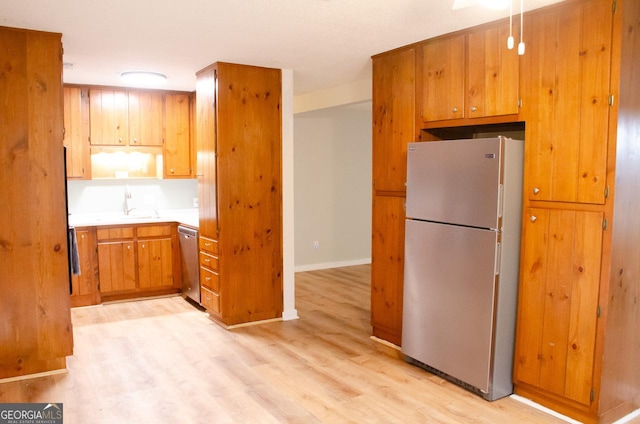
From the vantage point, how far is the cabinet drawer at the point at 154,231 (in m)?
5.34

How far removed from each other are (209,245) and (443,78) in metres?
2.57

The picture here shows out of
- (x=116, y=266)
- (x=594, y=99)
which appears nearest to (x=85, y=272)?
(x=116, y=266)

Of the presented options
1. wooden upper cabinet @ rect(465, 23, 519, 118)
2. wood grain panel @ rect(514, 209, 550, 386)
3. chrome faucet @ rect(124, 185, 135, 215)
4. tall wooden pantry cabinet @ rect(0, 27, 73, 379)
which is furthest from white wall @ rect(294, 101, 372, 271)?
wood grain panel @ rect(514, 209, 550, 386)

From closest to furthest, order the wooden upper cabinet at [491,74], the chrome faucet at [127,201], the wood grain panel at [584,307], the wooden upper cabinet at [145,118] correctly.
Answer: the wood grain panel at [584,307] → the wooden upper cabinet at [491,74] → the wooden upper cabinet at [145,118] → the chrome faucet at [127,201]

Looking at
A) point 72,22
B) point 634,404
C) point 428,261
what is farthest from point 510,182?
point 72,22

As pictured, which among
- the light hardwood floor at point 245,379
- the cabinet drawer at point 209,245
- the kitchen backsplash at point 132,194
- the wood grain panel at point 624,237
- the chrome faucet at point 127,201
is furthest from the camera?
the chrome faucet at point 127,201

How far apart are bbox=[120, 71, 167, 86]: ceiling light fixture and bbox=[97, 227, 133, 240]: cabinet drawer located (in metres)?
1.55

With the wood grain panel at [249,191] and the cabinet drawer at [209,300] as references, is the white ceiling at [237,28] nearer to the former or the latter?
the wood grain panel at [249,191]

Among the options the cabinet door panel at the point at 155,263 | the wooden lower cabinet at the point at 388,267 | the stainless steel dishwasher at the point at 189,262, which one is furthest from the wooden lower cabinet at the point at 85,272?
Answer: the wooden lower cabinet at the point at 388,267

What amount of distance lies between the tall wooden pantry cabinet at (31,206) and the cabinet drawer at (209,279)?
1332 millimetres

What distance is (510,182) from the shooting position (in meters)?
2.94

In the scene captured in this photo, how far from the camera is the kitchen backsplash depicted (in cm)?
571

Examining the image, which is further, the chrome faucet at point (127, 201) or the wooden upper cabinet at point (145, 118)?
the chrome faucet at point (127, 201)

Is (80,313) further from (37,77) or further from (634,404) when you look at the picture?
(634,404)
